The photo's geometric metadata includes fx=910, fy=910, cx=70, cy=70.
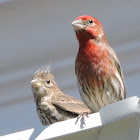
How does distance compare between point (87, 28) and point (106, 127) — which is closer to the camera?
point (106, 127)

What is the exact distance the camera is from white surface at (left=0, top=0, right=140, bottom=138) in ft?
28.0

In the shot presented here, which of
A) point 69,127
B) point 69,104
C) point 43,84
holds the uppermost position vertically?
point 69,127

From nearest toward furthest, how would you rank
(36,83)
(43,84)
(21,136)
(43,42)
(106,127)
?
(106,127)
(21,136)
(36,83)
(43,84)
(43,42)

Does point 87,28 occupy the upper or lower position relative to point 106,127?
upper

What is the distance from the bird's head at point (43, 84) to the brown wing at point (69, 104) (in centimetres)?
26

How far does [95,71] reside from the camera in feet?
22.6

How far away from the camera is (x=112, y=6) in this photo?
339 inches

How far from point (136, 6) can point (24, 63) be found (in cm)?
121

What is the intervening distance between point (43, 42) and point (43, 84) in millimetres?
688

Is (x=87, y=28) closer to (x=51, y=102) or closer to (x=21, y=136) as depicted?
(x=51, y=102)

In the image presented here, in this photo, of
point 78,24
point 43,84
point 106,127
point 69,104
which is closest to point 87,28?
point 78,24

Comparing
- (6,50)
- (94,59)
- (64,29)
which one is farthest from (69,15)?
(94,59)

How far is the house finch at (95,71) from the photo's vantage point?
22.7 feet

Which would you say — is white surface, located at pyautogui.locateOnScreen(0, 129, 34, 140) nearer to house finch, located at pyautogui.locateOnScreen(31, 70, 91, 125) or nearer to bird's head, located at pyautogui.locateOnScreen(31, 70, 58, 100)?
house finch, located at pyautogui.locateOnScreen(31, 70, 91, 125)
